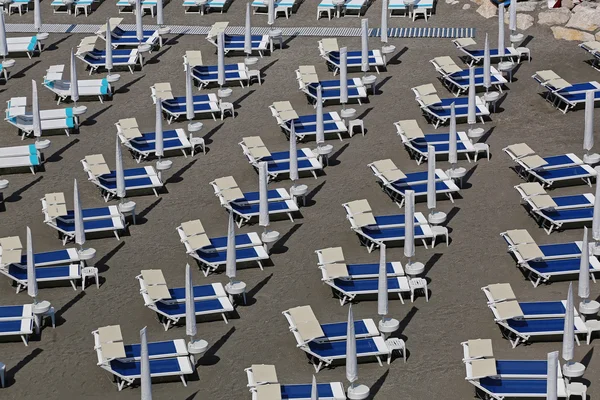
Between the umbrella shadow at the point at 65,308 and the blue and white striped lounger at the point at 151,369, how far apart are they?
2303 mm

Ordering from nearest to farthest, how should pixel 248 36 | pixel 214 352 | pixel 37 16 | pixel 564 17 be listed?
1. pixel 214 352
2. pixel 248 36
3. pixel 564 17
4. pixel 37 16

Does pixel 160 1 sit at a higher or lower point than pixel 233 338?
higher

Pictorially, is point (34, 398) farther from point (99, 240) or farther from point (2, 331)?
point (99, 240)

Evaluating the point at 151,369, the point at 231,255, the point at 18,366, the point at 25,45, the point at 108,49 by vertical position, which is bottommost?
the point at 18,366

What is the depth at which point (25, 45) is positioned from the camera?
40062 mm

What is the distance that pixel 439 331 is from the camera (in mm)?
27531

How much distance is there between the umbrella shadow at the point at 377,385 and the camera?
2597 cm

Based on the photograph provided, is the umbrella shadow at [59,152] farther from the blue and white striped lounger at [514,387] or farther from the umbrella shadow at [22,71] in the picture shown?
the blue and white striped lounger at [514,387]

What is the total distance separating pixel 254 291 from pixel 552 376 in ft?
24.2

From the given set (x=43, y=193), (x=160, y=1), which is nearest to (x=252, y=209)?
(x=43, y=193)

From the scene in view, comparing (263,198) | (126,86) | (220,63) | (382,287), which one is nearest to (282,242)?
(263,198)

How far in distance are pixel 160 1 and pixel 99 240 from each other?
1206 cm

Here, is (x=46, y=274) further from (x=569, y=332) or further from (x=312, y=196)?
(x=569, y=332)

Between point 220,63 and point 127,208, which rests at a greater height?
point 220,63
